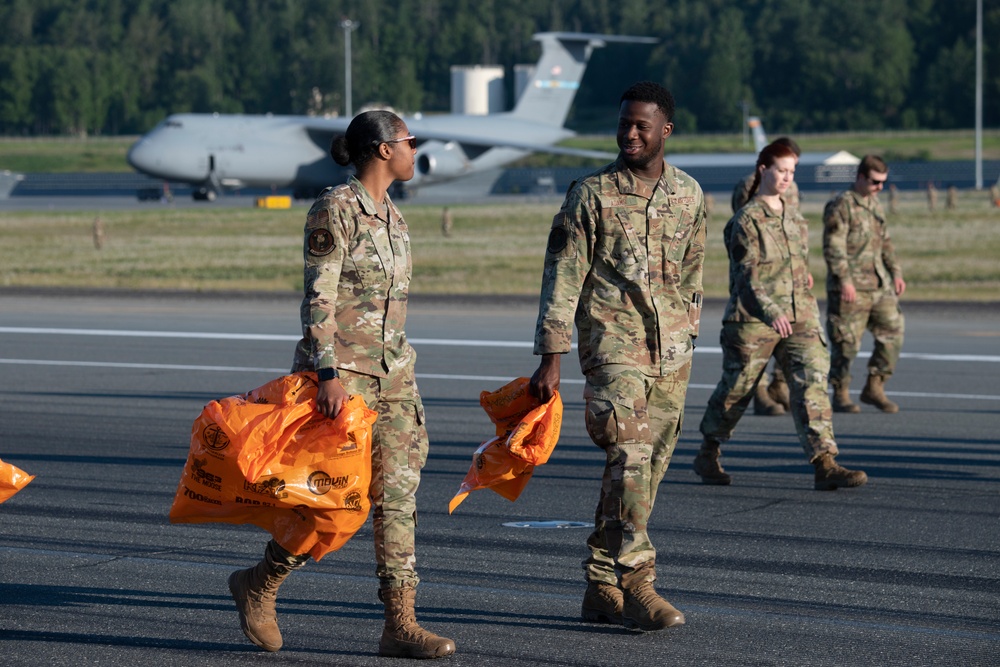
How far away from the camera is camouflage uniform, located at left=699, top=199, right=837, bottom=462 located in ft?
28.7

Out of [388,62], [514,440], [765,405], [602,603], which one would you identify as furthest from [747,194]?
[388,62]

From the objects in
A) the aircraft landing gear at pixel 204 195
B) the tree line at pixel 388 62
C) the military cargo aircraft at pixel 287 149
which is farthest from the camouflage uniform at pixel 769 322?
the tree line at pixel 388 62

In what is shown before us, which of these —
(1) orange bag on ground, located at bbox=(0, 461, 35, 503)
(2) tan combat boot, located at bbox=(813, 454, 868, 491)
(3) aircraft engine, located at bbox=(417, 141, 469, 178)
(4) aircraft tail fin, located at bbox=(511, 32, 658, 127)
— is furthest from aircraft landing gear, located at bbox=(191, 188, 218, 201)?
(1) orange bag on ground, located at bbox=(0, 461, 35, 503)

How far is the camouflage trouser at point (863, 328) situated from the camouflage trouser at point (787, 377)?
2.73 m

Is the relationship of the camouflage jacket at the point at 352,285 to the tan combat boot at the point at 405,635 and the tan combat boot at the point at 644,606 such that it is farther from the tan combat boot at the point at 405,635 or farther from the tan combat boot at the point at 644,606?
the tan combat boot at the point at 644,606

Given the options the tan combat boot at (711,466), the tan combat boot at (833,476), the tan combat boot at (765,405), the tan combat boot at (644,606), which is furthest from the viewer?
the tan combat boot at (765,405)

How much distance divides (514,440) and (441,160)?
172ft

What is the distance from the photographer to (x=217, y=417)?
5188 mm

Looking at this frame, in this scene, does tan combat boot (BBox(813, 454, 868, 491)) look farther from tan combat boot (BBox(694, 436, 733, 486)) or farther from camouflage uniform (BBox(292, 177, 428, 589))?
camouflage uniform (BBox(292, 177, 428, 589))

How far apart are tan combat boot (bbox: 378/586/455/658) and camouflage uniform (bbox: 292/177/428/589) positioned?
0.05 meters

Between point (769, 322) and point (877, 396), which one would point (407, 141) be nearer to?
point (769, 322)

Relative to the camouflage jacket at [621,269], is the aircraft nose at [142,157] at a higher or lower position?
A: lower

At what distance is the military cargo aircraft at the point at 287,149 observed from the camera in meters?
53.6

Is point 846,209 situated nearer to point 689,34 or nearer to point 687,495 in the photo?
point 687,495
